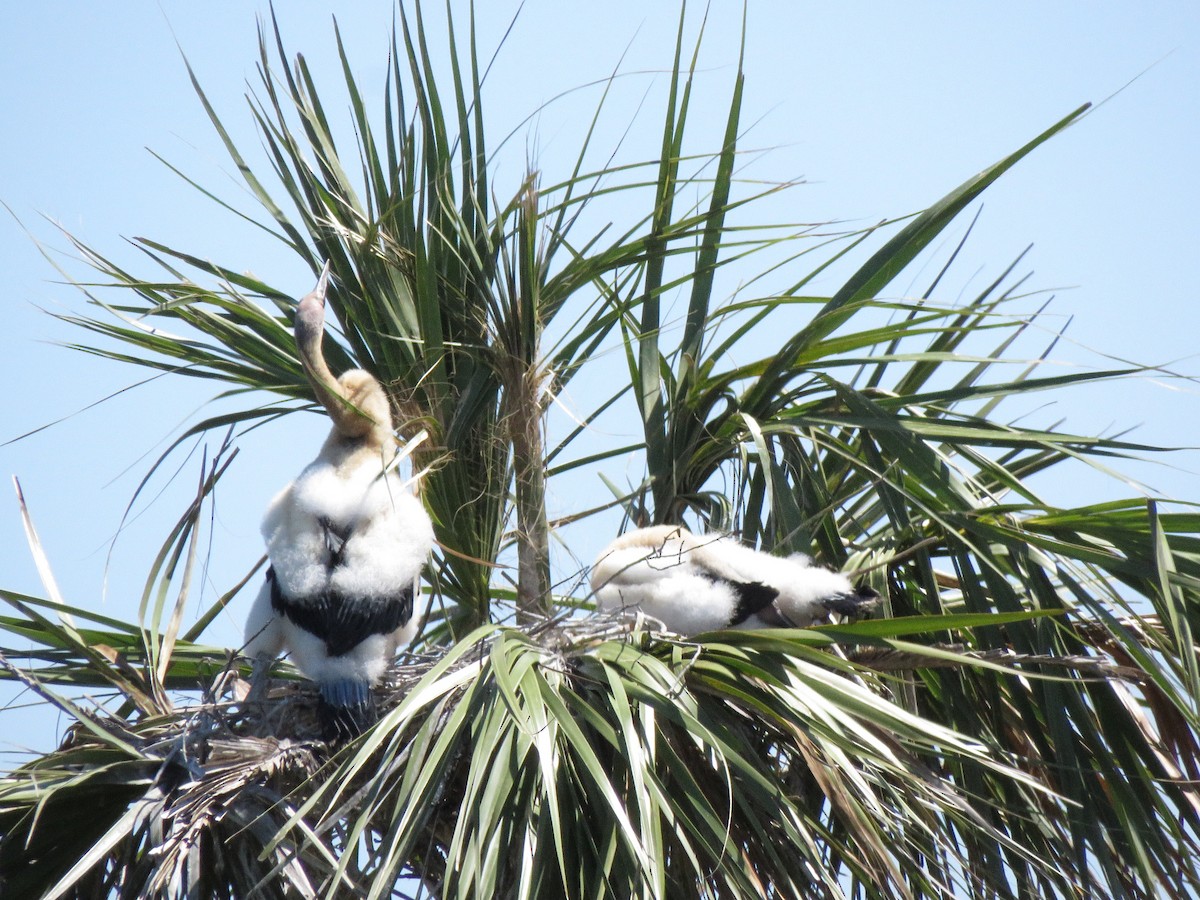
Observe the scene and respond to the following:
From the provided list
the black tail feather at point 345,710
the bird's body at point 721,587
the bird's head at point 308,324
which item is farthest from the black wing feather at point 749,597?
the bird's head at point 308,324

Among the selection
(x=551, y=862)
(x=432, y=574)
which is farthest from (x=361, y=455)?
(x=551, y=862)

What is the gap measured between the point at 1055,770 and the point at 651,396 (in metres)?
1.75

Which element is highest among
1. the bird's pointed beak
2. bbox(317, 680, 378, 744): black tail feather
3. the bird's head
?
the bird's pointed beak

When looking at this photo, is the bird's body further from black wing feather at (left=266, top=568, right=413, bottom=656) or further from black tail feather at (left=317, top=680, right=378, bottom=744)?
black tail feather at (left=317, top=680, right=378, bottom=744)

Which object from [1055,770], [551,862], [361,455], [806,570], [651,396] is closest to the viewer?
[551,862]

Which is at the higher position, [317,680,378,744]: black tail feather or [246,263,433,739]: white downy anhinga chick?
[246,263,433,739]: white downy anhinga chick

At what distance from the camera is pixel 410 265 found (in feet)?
14.7

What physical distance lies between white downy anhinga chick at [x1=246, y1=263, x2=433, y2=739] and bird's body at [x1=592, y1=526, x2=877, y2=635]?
60 centimetres

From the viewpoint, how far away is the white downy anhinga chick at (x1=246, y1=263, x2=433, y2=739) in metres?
3.91

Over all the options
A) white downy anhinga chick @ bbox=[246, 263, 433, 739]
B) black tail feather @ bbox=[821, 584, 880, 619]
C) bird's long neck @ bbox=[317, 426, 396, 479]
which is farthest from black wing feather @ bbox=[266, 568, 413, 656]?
black tail feather @ bbox=[821, 584, 880, 619]

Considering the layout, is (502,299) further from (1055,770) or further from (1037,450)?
(1055,770)

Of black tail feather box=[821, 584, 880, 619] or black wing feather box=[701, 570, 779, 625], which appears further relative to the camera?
black wing feather box=[701, 570, 779, 625]

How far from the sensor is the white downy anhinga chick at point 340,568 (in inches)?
154

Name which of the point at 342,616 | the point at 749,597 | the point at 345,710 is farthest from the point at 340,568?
the point at 749,597
